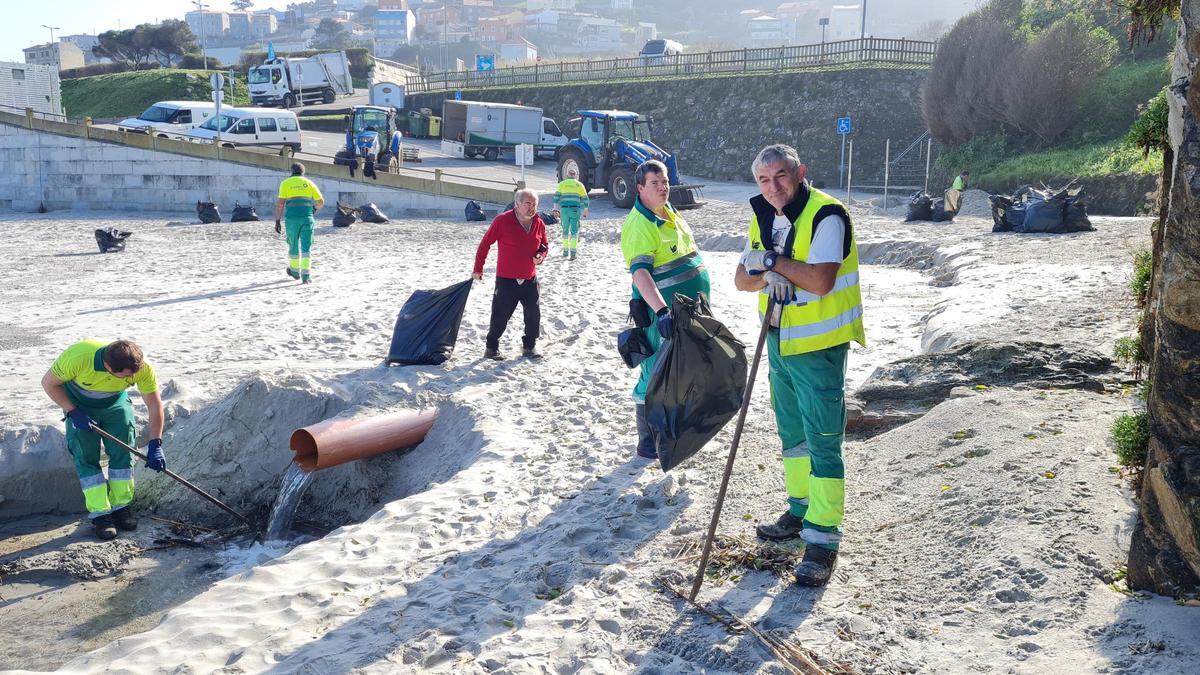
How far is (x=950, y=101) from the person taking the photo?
2739 centimetres

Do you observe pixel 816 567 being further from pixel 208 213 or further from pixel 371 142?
pixel 371 142

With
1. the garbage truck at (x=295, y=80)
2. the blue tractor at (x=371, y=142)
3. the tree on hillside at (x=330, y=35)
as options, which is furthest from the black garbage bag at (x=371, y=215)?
the tree on hillside at (x=330, y=35)

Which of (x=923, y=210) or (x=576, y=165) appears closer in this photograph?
(x=923, y=210)

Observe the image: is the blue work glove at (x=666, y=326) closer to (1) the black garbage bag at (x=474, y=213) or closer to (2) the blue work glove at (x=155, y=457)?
(2) the blue work glove at (x=155, y=457)

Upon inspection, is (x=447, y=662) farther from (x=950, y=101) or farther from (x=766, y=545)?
(x=950, y=101)

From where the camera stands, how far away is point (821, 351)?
13.0 ft

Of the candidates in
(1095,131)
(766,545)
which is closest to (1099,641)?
(766,545)

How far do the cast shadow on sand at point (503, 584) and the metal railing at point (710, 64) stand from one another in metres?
29.8

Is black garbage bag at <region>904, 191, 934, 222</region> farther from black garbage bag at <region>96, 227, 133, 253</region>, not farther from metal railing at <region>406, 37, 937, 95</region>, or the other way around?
metal railing at <region>406, 37, 937, 95</region>

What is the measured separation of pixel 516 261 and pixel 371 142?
19.0 metres

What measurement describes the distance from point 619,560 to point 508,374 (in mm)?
3899

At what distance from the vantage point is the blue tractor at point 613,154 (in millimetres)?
22359

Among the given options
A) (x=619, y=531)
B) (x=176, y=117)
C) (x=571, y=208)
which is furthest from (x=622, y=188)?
(x=619, y=531)

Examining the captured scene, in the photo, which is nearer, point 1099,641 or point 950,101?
point 1099,641
